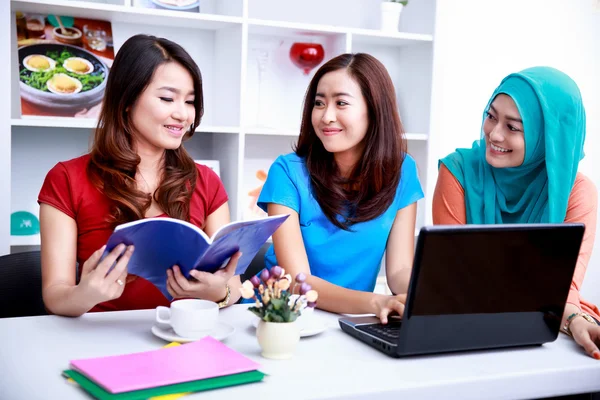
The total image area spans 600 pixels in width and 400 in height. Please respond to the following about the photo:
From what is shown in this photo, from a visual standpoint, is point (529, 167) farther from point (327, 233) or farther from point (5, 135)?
point (5, 135)

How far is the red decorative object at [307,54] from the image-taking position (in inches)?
118

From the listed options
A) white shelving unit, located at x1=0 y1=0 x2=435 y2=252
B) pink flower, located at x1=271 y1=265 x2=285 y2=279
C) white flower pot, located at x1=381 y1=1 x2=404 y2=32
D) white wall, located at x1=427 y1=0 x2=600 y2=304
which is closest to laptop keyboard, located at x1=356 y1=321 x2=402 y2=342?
pink flower, located at x1=271 y1=265 x2=285 y2=279

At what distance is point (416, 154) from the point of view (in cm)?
317

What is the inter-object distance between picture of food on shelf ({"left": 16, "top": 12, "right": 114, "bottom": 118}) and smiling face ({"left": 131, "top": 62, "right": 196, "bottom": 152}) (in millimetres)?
1045

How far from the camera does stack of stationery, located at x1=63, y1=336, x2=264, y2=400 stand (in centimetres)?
93

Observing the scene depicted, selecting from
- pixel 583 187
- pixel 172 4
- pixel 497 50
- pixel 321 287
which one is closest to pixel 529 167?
pixel 583 187

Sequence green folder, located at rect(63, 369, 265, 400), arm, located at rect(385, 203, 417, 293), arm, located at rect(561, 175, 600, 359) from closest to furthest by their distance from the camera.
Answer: green folder, located at rect(63, 369, 265, 400) → arm, located at rect(561, 175, 600, 359) → arm, located at rect(385, 203, 417, 293)

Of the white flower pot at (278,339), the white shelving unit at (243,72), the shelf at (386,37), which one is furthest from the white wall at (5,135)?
the white flower pot at (278,339)

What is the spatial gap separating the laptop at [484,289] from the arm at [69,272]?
1.54 feet

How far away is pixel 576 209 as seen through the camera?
6.23 ft

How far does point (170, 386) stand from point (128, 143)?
87 centimetres

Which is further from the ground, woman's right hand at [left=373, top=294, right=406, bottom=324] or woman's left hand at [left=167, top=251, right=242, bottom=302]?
woman's left hand at [left=167, top=251, right=242, bottom=302]

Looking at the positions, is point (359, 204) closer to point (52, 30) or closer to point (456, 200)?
point (456, 200)

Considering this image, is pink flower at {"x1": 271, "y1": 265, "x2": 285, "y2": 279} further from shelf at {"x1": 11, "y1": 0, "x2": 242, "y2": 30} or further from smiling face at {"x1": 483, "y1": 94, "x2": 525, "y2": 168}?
shelf at {"x1": 11, "y1": 0, "x2": 242, "y2": 30}
